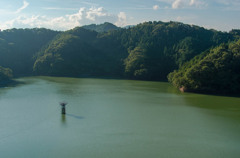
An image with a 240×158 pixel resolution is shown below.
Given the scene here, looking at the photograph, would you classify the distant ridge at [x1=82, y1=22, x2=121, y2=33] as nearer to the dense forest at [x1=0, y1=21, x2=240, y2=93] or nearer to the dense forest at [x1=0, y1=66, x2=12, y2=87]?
the dense forest at [x1=0, y1=21, x2=240, y2=93]

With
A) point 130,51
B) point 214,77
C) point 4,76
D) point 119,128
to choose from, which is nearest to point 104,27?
point 130,51

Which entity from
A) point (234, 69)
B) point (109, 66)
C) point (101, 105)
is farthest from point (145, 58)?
point (101, 105)

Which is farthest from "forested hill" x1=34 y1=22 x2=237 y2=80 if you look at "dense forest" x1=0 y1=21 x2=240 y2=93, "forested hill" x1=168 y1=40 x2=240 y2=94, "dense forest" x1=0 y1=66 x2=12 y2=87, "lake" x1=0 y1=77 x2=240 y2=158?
"lake" x1=0 y1=77 x2=240 y2=158

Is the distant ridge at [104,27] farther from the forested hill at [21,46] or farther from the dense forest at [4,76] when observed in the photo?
the dense forest at [4,76]

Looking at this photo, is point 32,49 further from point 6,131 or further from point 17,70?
point 6,131

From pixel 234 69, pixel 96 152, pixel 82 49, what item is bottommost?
pixel 96 152

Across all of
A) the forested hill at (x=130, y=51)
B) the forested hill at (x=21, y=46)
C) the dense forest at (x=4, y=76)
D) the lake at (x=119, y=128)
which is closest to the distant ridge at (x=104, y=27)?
the forested hill at (x=21, y=46)
